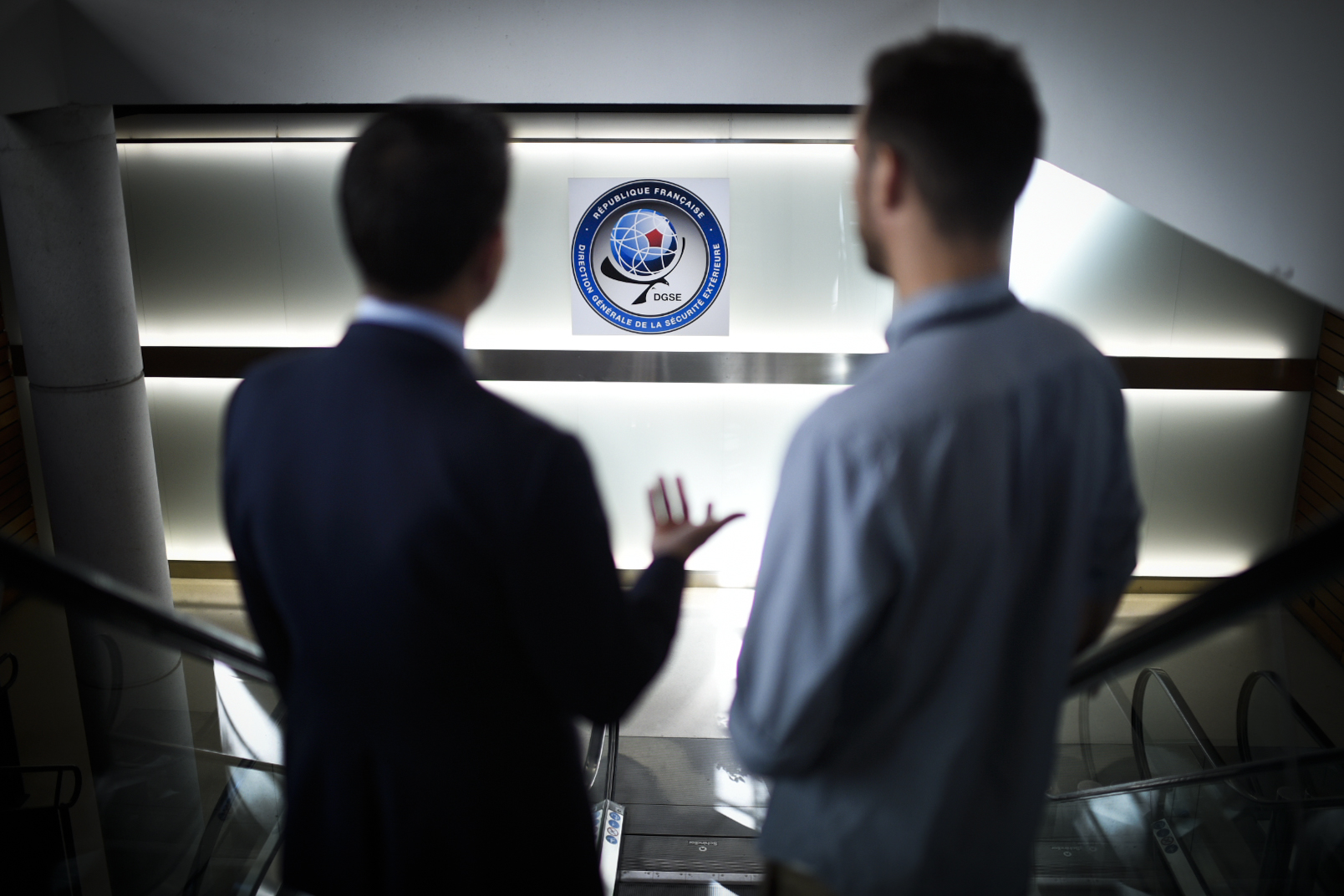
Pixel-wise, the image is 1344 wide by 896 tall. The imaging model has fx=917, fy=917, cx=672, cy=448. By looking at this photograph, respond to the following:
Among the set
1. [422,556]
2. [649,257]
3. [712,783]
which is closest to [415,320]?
[422,556]

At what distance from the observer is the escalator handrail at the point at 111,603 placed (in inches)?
61.6

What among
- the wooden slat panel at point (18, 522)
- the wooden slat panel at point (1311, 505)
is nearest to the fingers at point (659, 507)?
the wooden slat panel at point (1311, 505)

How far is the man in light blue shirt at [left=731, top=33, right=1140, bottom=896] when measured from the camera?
43.2 inches

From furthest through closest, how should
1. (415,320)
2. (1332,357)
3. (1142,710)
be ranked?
1. (1332,357)
2. (1142,710)
3. (415,320)

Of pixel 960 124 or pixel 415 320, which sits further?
pixel 415 320

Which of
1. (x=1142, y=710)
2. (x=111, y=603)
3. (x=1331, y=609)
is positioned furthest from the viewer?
(x=1331, y=609)

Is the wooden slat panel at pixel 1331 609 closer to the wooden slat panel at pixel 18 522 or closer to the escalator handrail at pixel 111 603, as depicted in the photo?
the escalator handrail at pixel 111 603

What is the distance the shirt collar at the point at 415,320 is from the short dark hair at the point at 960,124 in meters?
0.61

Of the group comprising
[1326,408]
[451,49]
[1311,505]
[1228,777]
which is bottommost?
[1311,505]

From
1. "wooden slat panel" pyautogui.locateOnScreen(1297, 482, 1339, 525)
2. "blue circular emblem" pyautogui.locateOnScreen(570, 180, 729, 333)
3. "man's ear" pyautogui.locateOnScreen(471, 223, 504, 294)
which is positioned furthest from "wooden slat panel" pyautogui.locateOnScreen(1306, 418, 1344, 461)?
"man's ear" pyautogui.locateOnScreen(471, 223, 504, 294)

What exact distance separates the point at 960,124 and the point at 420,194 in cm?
68

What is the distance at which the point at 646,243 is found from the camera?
7.26 meters

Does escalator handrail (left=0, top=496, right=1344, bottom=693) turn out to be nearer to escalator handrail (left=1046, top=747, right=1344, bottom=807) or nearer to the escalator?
the escalator

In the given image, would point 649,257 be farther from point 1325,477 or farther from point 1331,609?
point 1331,609
